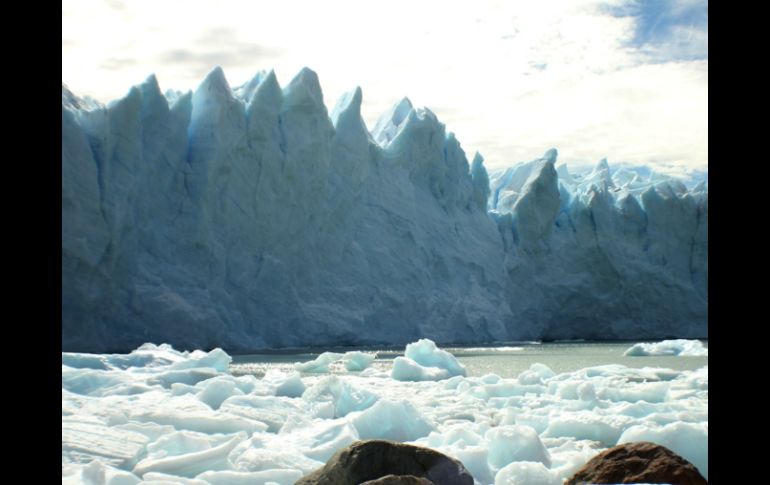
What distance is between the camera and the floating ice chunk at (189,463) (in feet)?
13.3

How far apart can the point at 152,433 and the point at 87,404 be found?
94 centimetres

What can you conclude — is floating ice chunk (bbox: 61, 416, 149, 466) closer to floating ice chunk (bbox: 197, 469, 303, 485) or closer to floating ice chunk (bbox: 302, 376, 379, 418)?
floating ice chunk (bbox: 197, 469, 303, 485)

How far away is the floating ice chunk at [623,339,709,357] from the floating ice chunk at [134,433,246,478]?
16537 millimetres

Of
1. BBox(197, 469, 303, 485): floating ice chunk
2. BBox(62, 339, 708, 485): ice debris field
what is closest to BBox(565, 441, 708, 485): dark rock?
BBox(62, 339, 708, 485): ice debris field

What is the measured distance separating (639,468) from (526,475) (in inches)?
28.2

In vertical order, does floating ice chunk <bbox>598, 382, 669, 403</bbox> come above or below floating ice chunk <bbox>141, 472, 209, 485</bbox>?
below

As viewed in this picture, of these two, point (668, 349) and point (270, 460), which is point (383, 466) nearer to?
point (270, 460)

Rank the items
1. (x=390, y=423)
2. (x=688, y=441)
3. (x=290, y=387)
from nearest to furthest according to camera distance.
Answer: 1. (x=688, y=441)
2. (x=390, y=423)
3. (x=290, y=387)

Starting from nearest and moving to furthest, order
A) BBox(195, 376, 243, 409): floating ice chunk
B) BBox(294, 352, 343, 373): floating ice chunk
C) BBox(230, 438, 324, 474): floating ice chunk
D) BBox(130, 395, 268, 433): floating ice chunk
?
BBox(230, 438, 324, 474): floating ice chunk → BBox(130, 395, 268, 433): floating ice chunk → BBox(195, 376, 243, 409): floating ice chunk → BBox(294, 352, 343, 373): floating ice chunk

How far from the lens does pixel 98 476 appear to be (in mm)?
3672

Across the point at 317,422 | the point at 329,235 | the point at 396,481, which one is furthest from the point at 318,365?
the point at 329,235

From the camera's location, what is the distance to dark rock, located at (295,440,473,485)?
11.5 feet

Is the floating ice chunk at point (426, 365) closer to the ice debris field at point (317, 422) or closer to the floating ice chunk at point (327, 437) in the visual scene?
the ice debris field at point (317, 422)

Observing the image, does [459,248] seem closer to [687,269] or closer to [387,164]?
[387,164]
